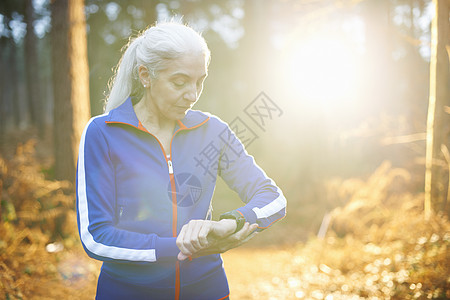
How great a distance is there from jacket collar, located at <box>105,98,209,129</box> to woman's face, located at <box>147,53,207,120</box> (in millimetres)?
59

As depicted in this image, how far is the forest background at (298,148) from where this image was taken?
15.5ft

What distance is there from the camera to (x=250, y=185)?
187 centimetres

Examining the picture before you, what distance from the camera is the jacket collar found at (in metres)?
1.70

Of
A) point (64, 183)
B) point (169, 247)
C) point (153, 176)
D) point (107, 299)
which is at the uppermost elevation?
point (153, 176)

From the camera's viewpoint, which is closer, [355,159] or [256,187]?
[256,187]

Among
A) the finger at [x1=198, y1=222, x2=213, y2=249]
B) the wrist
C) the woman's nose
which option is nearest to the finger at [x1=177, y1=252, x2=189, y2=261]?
the finger at [x1=198, y1=222, x2=213, y2=249]

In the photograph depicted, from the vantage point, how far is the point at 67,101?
5.51m

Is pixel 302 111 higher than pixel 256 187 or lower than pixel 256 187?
lower

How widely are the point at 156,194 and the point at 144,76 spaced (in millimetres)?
620

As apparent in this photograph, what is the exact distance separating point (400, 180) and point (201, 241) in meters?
7.81

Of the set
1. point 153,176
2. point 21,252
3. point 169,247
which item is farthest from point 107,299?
point 21,252

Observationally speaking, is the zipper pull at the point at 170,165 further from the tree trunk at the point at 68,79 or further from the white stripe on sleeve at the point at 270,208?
the tree trunk at the point at 68,79

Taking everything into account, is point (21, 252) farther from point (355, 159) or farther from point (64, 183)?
point (355, 159)

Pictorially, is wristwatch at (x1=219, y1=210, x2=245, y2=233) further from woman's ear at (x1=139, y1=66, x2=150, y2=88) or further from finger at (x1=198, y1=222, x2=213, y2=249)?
woman's ear at (x1=139, y1=66, x2=150, y2=88)
